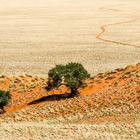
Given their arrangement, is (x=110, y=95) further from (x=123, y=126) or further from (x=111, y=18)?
(x=111, y=18)

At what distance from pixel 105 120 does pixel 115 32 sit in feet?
190

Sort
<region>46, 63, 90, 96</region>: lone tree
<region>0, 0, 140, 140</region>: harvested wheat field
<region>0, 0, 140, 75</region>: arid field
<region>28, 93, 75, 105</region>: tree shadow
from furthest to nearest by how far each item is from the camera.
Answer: <region>0, 0, 140, 75</region>: arid field, <region>46, 63, 90, 96</region>: lone tree, <region>28, 93, 75, 105</region>: tree shadow, <region>0, 0, 140, 140</region>: harvested wheat field

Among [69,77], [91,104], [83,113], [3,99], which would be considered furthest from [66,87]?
[83,113]

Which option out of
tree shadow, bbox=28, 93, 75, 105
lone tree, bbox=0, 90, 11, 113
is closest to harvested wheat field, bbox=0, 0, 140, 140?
tree shadow, bbox=28, 93, 75, 105

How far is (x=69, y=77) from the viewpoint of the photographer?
3500cm

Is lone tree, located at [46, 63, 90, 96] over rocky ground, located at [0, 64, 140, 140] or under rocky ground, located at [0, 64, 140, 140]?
over

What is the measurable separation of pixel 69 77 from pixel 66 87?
10.4ft

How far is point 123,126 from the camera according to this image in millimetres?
28109

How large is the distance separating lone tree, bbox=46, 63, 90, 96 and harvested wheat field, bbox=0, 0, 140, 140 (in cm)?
87

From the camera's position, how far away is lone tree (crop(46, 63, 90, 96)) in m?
34.4

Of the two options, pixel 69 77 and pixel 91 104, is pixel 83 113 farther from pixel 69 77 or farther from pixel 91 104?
pixel 69 77

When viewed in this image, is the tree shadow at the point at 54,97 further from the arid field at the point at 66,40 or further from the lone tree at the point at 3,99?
the arid field at the point at 66,40

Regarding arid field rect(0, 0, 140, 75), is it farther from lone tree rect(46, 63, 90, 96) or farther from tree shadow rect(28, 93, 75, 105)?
tree shadow rect(28, 93, 75, 105)

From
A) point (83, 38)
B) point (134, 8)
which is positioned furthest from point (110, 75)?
point (134, 8)
